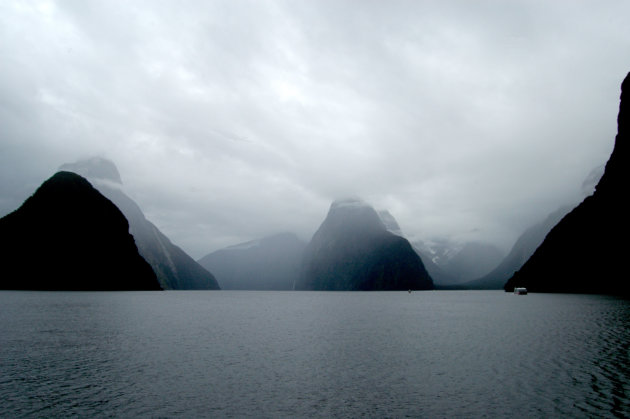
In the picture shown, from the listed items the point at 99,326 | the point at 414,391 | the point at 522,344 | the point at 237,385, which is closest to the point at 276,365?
the point at 237,385

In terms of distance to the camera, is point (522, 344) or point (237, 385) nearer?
point (237, 385)

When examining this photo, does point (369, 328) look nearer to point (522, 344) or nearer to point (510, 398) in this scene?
point (522, 344)

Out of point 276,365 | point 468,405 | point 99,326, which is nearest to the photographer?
point 468,405

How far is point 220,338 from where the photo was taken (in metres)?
61.0

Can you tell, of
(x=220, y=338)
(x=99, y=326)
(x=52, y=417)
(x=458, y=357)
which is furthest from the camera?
(x=99, y=326)

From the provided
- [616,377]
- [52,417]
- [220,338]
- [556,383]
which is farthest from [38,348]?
[616,377]

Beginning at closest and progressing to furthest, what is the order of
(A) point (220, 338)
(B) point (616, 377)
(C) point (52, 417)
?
(C) point (52, 417)
(B) point (616, 377)
(A) point (220, 338)

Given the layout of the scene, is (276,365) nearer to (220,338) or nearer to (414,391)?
(414,391)

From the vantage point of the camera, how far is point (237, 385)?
110ft

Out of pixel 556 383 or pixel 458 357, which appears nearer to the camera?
→ pixel 556 383

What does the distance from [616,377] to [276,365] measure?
29284mm

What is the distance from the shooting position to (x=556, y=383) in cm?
3384

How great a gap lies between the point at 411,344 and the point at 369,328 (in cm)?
2085

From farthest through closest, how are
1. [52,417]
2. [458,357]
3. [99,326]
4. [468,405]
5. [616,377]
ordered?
[99,326] < [458,357] < [616,377] < [468,405] < [52,417]
